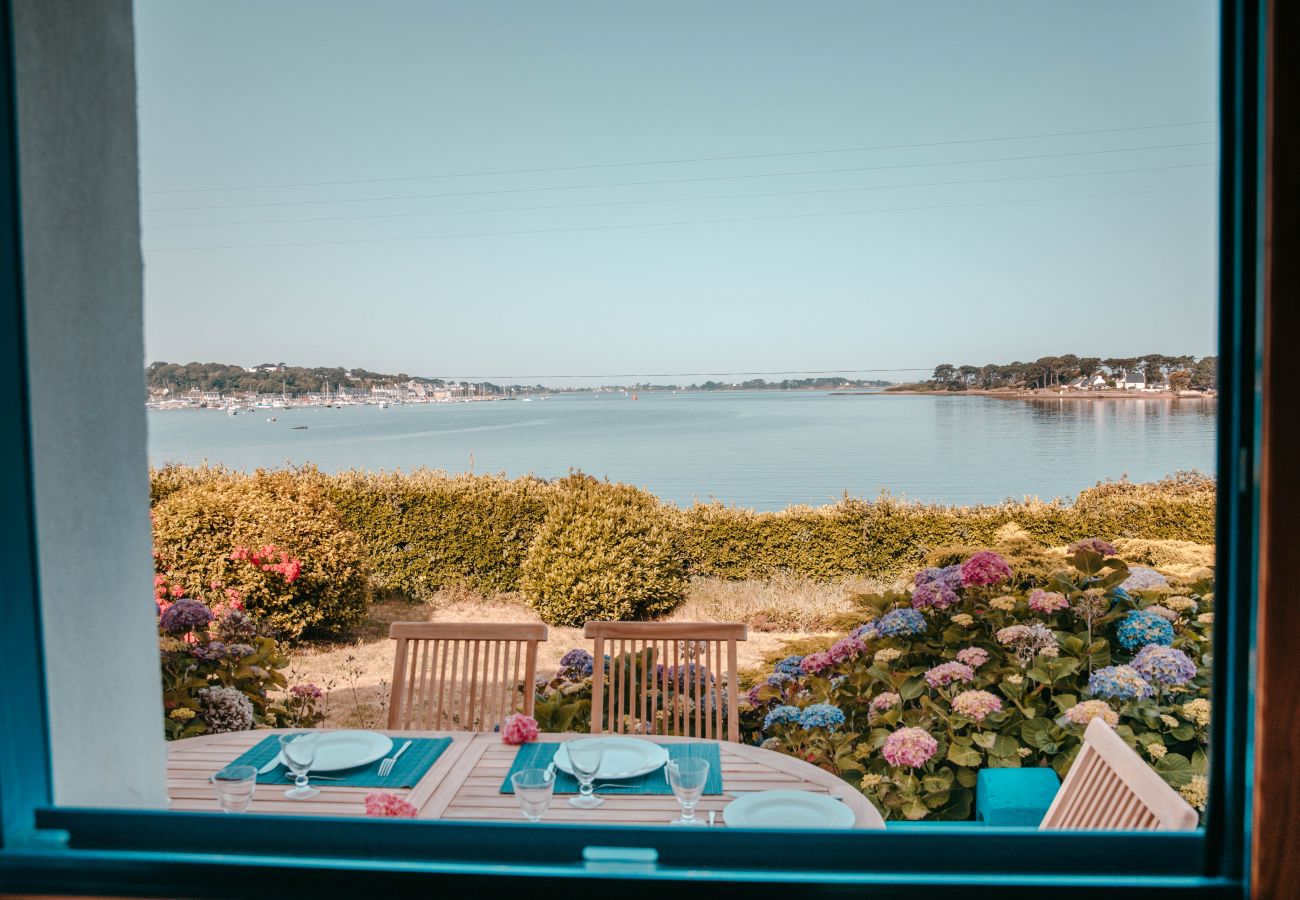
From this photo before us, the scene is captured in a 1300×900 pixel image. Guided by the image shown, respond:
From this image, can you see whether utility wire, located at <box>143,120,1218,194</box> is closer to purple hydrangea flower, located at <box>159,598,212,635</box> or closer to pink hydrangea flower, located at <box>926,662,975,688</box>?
purple hydrangea flower, located at <box>159,598,212,635</box>

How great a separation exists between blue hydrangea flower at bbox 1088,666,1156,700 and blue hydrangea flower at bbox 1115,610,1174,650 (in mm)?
227

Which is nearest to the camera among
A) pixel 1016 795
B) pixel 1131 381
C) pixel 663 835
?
pixel 663 835

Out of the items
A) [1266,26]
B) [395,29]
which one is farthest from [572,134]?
[1266,26]

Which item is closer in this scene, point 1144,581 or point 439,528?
point 1144,581

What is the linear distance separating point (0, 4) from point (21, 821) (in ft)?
2.83

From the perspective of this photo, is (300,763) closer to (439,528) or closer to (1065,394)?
(439,528)

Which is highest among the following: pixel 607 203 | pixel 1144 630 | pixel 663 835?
pixel 607 203

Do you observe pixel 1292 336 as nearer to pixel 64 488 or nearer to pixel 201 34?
pixel 64 488

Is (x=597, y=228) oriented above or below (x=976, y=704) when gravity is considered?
above

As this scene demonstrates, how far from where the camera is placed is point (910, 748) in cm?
284

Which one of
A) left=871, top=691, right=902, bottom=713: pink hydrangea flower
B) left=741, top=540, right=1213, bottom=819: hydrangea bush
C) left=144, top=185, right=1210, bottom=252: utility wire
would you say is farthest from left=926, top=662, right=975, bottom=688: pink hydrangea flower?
left=144, top=185, right=1210, bottom=252: utility wire

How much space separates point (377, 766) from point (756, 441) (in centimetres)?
1083

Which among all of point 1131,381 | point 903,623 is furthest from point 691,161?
point 903,623

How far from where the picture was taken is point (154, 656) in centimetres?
122
